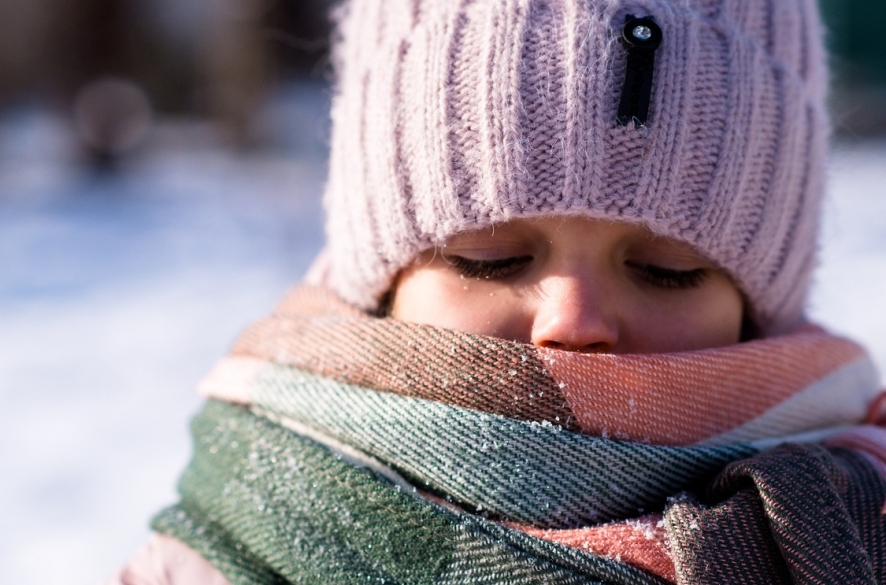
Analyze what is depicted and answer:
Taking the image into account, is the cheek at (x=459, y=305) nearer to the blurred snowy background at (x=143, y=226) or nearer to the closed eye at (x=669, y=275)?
the closed eye at (x=669, y=275)

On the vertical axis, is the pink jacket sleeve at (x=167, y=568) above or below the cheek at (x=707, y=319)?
below

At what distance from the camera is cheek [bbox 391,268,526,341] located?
1.15 meters

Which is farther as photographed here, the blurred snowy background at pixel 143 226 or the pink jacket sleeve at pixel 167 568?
the blurred snowy background at pixel 143 226

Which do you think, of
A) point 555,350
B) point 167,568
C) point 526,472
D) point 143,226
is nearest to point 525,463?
point 526,472

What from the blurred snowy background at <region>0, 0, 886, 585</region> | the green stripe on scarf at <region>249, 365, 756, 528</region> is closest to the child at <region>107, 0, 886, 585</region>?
the green stripe on scarf at <region>249, 365, 756, 528</region>

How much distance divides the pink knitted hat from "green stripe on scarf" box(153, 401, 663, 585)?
312mm

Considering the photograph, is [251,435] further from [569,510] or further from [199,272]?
[199,272]

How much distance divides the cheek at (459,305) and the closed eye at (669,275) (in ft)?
0.57

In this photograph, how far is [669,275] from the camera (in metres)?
1.20

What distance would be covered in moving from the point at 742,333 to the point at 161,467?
173 cm

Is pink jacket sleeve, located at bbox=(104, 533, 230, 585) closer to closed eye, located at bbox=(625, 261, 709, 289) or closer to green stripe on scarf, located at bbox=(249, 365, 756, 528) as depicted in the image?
green stripe on scarf, located at bbox=(249, 365, 756, 528)

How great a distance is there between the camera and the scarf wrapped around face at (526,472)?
3.20ft

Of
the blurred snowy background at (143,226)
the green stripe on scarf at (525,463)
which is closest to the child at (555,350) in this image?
the green stripe on scarf at (525,463)

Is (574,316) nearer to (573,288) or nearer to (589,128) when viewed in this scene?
(573,288)
